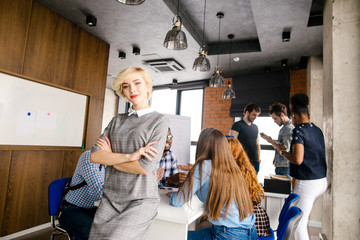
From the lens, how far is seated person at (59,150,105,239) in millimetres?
1706

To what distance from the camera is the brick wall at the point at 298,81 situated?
5059 mm

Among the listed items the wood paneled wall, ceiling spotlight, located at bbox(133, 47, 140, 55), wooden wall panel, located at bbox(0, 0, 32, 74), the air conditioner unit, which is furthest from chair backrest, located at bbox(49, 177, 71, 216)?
the air conditioner unit

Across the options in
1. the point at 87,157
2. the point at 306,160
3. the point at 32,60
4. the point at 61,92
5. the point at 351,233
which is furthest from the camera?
the point at 61,92

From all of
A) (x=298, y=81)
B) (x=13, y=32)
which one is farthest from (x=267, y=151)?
(x=13, y=32)

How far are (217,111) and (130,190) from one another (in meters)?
4.99

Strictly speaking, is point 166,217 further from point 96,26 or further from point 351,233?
point 96,26

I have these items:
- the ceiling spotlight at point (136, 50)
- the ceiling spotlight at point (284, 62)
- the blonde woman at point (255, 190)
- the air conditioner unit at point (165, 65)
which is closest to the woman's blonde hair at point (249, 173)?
the blonde woman at point (255, 190)

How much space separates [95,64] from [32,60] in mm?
1094

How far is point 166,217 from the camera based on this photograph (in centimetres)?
133

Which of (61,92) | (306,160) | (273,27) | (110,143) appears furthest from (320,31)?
(61,92)

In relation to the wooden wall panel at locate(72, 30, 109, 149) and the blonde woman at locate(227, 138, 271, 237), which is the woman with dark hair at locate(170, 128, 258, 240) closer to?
the blonde woman at locate(227, 138, 271, 237)

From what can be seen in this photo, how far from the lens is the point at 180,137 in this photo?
303cm

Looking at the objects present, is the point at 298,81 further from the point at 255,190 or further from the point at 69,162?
the point at 69,162

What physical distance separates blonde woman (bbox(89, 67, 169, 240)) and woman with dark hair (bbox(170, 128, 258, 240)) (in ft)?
0.96
